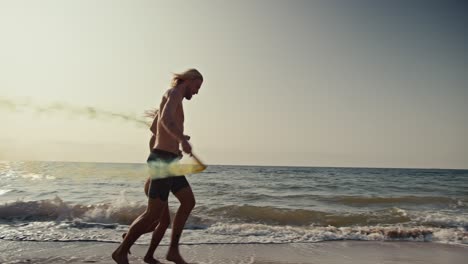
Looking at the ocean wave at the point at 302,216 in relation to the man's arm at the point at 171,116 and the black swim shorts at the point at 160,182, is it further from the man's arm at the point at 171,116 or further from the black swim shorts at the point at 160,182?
the man's arm at the point at 171,116

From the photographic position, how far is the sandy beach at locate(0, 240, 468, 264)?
15.6ft

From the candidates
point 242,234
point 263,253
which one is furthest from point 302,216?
point 263,253

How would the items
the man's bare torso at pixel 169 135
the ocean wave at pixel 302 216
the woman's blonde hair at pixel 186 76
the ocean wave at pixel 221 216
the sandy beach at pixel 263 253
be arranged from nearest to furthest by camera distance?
the man's bare torso at pixel 169 135, the woman's blonde hair at pixel 186 76, the sandy beach at pixel 263 253, the ocean wave at pixel 221 216, the ocean wave at pixel 302 216

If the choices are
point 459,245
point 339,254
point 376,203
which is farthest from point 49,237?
point 376,203

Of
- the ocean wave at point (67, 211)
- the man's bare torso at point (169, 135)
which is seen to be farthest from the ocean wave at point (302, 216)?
the man's bare torso at point (169, 135)

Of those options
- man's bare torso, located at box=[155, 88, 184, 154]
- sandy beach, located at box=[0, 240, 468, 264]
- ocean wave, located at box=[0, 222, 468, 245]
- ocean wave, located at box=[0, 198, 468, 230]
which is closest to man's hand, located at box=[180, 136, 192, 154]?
man's bare torso, located at box=[155, 88, 184, 154]

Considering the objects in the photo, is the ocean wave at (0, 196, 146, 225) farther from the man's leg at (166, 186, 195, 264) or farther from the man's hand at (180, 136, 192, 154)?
the man's hand at (180, 136, 192, 154)

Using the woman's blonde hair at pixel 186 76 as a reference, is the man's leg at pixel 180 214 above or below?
below

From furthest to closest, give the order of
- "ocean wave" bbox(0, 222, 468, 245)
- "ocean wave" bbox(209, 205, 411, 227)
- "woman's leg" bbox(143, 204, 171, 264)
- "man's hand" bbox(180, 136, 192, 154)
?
"ocean wave" bbox(209, 205, 411, 227) < "ocean wave" bbox(0, 222, 468, 245) < "woman's leg" bbox(143, 204, 171, 264) < "man's hand" bbox(180, 136, 192, 154)

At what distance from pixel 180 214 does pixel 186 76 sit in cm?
135

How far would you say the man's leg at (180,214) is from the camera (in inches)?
146

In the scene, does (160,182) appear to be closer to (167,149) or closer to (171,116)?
(167,149)

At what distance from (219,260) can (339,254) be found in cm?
173

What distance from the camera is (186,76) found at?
11.8 ft
